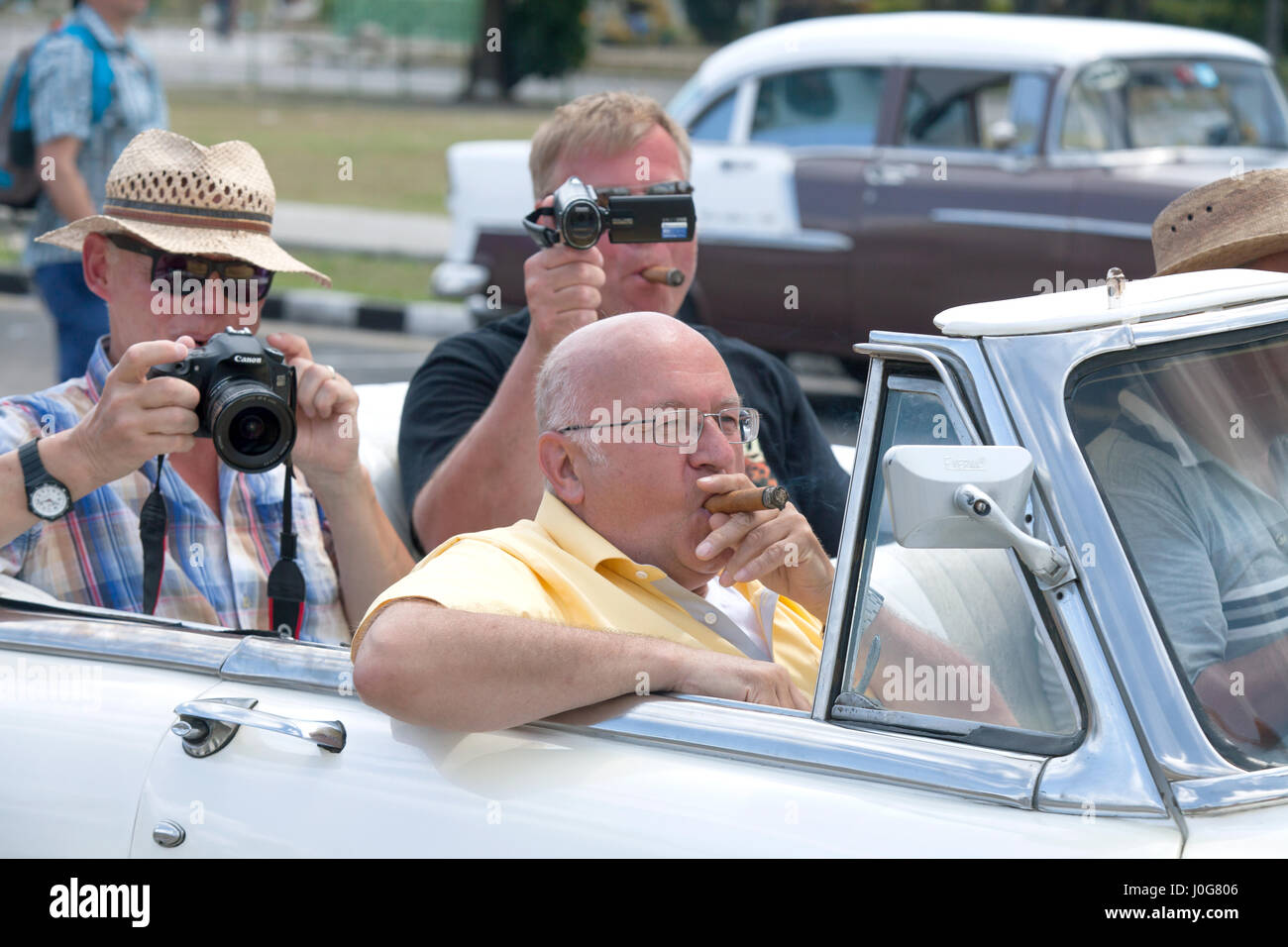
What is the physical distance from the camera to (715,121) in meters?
8.49

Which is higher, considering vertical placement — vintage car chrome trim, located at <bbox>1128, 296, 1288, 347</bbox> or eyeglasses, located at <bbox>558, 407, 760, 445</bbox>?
vintage car chrome trim, located at <bbox>1128, 296, 1288, 347</bbox>

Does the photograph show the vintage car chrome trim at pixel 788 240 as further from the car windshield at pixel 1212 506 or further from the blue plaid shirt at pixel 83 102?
the car windshield at pixel 1212 506

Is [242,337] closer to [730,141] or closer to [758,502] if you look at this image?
[758,502]

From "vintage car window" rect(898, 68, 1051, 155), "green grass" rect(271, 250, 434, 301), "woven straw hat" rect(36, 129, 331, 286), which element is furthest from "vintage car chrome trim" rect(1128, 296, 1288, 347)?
"green grass" rect(271, 250, 434, 301)

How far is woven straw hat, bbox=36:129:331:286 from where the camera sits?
276cm

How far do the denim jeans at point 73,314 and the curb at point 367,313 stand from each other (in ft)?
17.4

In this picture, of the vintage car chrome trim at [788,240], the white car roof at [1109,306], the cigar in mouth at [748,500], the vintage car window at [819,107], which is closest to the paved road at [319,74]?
the vintage car window at [819,107]

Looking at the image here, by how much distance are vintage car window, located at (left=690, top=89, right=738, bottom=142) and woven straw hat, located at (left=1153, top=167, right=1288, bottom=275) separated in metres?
5.76

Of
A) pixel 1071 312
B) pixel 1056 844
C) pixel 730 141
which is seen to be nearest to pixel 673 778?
pixel 1056 844

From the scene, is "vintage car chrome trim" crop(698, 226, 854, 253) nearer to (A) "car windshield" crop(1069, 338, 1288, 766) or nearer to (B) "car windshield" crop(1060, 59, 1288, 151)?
(B) "car windshield" crop(1060, 59, 1288, 151)

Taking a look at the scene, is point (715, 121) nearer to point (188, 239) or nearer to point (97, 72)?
point (97, 72)

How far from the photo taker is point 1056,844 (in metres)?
1.64

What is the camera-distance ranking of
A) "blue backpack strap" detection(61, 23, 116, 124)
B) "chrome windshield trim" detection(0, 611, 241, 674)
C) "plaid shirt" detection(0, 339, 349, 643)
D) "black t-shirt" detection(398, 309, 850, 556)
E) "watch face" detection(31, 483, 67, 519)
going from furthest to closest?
"blue backpack strap" detection(61, 23, 116, 124) → "black t-shirt" detection(398, 309, 850, 556) → "plaid shirt" detection(0, 339, 349, 643) → "watch face" detection(31, 483, 67, 519) → "chrome windshield trim" detection(0, 611, 241, 674)
